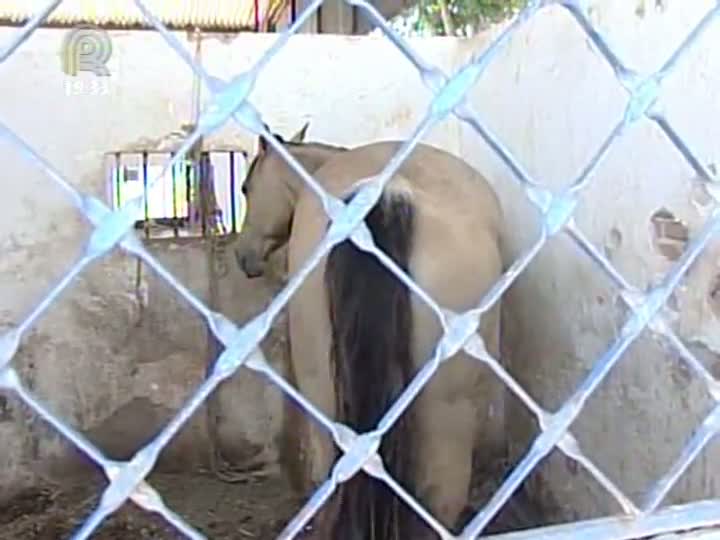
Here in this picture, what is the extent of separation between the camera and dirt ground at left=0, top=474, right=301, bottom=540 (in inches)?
115

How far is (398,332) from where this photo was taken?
220cm

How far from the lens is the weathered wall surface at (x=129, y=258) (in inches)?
122

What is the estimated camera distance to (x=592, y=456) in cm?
254

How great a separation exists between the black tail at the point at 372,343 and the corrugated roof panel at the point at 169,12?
14.7 ft

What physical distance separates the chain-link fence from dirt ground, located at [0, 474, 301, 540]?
7.00 ft

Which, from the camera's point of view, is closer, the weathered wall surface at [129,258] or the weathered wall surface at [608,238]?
the weathered wall surface at [608,238]

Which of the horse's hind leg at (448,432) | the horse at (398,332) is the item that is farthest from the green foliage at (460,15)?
the horse's hind leg at (448,432)

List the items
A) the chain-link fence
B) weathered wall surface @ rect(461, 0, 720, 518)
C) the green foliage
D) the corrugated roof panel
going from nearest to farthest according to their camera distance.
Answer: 1. the chain-link fence
2. weathered wall surface @ rect(461, 0, 720, 518)
3. the green foliage
4. the corrugated roof panel

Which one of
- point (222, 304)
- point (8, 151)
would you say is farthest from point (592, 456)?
point (8, 151)

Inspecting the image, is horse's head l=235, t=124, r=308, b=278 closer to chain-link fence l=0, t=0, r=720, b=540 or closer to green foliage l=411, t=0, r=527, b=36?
green foliage l=411, t=0, r=527, b=36

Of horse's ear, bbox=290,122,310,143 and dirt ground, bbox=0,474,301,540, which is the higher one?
horse's ear, bbox=290,122,310,143

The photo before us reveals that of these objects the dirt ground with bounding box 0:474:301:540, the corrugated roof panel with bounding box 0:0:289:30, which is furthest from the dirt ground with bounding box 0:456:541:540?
the corrugated roof panel with bounding box 0:0:289:30

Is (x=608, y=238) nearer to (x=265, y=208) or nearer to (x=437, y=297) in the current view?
(x=437, y=297)

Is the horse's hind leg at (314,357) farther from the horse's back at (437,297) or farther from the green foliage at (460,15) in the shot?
the green foliage at (460,15)
